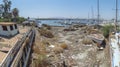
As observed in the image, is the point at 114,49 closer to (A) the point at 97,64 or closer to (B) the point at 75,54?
(A) the point at 97,64

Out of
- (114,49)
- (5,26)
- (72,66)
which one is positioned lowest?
(72,66)

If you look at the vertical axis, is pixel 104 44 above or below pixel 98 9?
below

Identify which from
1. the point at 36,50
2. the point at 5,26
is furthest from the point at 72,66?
the point at 5,26

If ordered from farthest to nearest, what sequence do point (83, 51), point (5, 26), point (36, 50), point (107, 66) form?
1. point (83, 51)
2. point (36, 50)
3. point (5, 26)
4. point (107, 66)

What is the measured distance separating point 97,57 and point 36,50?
8067 millimetres

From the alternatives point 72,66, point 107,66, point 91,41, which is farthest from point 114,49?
point 91,41

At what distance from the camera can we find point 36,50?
30.5 metres

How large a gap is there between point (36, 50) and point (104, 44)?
12391mm

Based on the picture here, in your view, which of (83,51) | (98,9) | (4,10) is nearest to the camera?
(83,51)

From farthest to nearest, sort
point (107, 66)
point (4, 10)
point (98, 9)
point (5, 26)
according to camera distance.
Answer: point (4, 10) → point (98, 9) → point (5, 26) → point (107, 66)

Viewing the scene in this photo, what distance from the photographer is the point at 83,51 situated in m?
33.6

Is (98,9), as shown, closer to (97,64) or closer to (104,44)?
(104,44)

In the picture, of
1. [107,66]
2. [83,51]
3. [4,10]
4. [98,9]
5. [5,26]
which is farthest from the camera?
[4,10]

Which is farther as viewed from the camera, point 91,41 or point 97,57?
point 91,41
